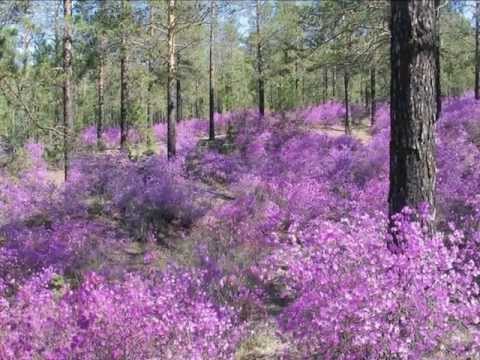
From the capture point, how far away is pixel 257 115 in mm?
24453

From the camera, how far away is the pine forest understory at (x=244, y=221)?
3.79m

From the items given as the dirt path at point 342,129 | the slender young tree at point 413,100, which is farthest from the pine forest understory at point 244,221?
→ the dirt path at point 342,129

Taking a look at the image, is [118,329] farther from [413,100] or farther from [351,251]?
[413,100]

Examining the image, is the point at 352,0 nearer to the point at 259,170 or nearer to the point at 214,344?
the point at 259,170

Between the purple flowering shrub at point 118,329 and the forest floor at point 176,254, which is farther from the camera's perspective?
the forest floor at point 176,254

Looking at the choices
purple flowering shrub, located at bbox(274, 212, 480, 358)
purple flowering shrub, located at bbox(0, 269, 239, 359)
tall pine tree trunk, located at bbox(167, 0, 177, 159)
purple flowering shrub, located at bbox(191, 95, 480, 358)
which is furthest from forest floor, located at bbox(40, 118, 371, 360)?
tall pine tree trunk, located at bbox(167, 0, 177, 159)

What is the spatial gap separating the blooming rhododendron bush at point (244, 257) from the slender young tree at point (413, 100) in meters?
0.36

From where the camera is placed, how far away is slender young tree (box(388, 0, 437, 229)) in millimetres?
4508

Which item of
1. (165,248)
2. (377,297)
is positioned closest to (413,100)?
(377,297)

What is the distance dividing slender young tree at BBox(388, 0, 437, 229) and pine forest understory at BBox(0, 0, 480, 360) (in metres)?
0.01

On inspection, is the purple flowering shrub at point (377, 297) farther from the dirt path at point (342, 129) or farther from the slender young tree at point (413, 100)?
the dirt path at point (342, 129)

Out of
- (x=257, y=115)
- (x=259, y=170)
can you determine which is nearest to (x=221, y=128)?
(x=257, y=115)

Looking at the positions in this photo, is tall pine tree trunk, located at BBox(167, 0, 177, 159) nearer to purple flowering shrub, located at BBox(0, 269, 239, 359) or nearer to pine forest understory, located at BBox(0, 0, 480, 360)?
pine forest understory, located at BBox(0, 0, 480, 360)

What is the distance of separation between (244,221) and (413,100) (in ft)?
18.0
